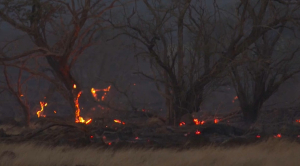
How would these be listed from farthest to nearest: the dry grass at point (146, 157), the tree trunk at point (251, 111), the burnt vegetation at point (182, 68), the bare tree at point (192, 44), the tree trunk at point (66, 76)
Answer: the tree trunk at point (66, 76), the tree trunk at point (251, 111), the bare tree at point (192, 44), the burnt vegetation at point (182, 68), the dry grass at point (146, 157)

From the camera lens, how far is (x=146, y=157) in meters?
8.47

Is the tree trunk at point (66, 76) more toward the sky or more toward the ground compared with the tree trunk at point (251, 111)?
more toward the sky

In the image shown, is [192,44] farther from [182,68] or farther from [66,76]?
[66,76]

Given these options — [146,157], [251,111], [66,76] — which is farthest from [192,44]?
[146,157]

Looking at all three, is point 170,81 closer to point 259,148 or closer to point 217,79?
point 217,79

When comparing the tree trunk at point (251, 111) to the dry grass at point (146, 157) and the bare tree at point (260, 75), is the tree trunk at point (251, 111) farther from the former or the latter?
the dry grass at point (146, 157)

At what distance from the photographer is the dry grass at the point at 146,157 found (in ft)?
26.0

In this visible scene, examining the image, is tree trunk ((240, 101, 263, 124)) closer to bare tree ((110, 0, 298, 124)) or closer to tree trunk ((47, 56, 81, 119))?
bare tree ((110, 0, 298, 124))

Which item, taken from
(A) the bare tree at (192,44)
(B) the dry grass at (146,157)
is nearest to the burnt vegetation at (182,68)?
(A) the bare tree at (192,44)

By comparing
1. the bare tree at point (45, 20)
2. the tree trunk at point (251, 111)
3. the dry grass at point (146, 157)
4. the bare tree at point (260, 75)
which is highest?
the bare tree at point (45, 20)

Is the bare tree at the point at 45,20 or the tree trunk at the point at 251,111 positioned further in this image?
the tree trunk at the point at 251,111

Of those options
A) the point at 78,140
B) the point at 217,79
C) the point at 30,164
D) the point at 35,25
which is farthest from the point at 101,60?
the point at 30,164

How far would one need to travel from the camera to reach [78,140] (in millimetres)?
10398

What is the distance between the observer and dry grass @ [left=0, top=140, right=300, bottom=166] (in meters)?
7.91
